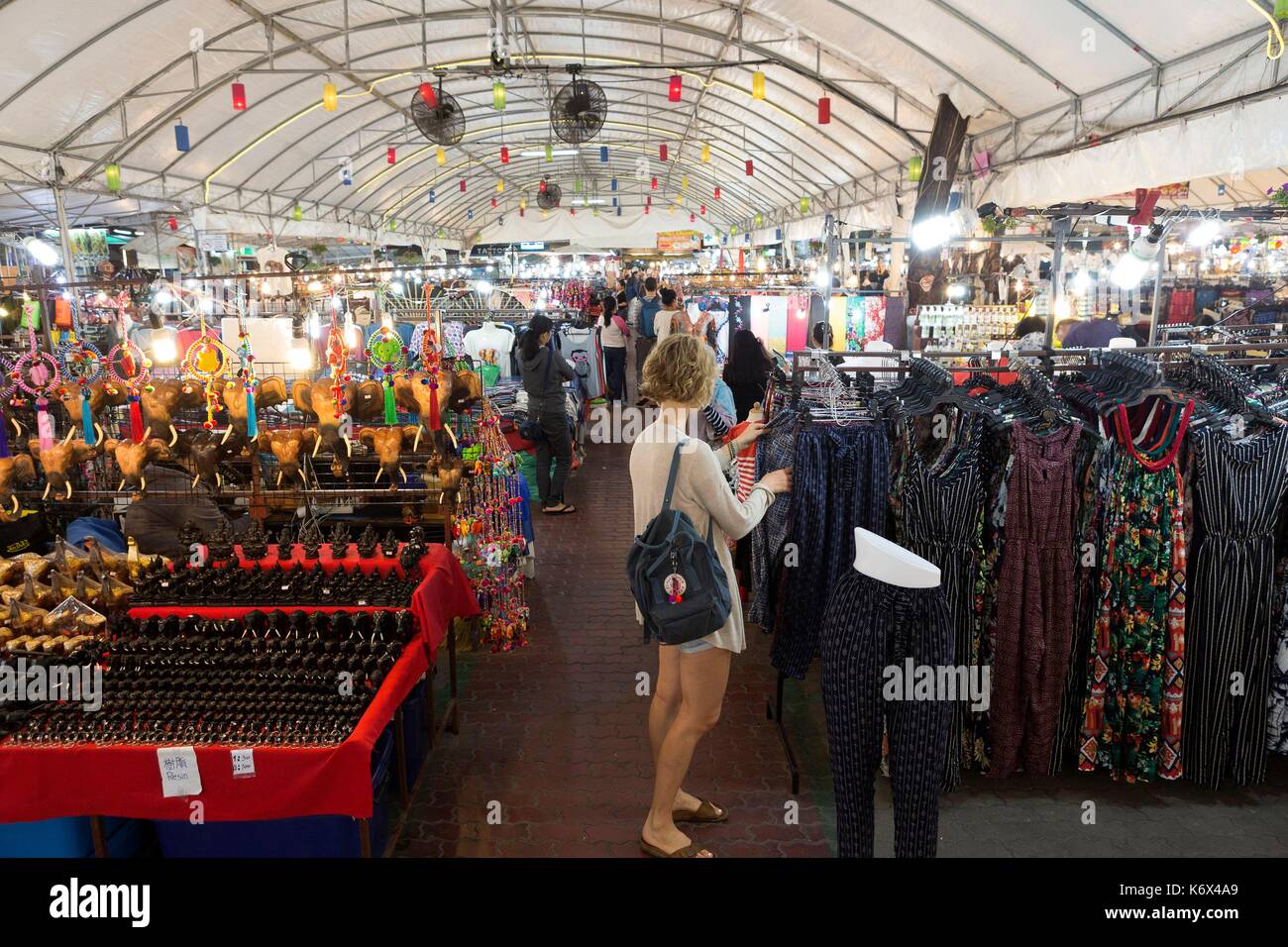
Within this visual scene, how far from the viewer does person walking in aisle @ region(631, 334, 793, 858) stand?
97.0 inches

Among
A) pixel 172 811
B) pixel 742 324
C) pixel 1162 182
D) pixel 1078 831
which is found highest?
pixel 1162 182

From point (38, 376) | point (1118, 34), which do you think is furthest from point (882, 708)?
point (1118, 34)

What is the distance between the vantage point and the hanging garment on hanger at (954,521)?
2809 mm

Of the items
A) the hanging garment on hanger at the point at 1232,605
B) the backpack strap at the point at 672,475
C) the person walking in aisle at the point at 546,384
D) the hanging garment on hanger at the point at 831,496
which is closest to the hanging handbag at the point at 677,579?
the backpack strap at the point at 672,475

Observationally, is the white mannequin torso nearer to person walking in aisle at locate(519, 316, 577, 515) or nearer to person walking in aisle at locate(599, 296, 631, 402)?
person walking in aisle at locate(519, 316, 577, 515)

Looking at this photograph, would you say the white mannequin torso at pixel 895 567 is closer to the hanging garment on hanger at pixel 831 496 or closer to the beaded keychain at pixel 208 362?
the hanging garment on hanger at pixel 831 496

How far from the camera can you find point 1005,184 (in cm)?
954

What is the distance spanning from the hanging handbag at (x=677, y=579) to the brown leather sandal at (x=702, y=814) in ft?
3.32

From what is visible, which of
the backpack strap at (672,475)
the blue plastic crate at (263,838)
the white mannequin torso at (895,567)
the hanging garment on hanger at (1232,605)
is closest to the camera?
the white mannequin torso at (895,567)

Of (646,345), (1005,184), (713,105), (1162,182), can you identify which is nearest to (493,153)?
(713,105)

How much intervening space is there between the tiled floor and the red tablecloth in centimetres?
70
